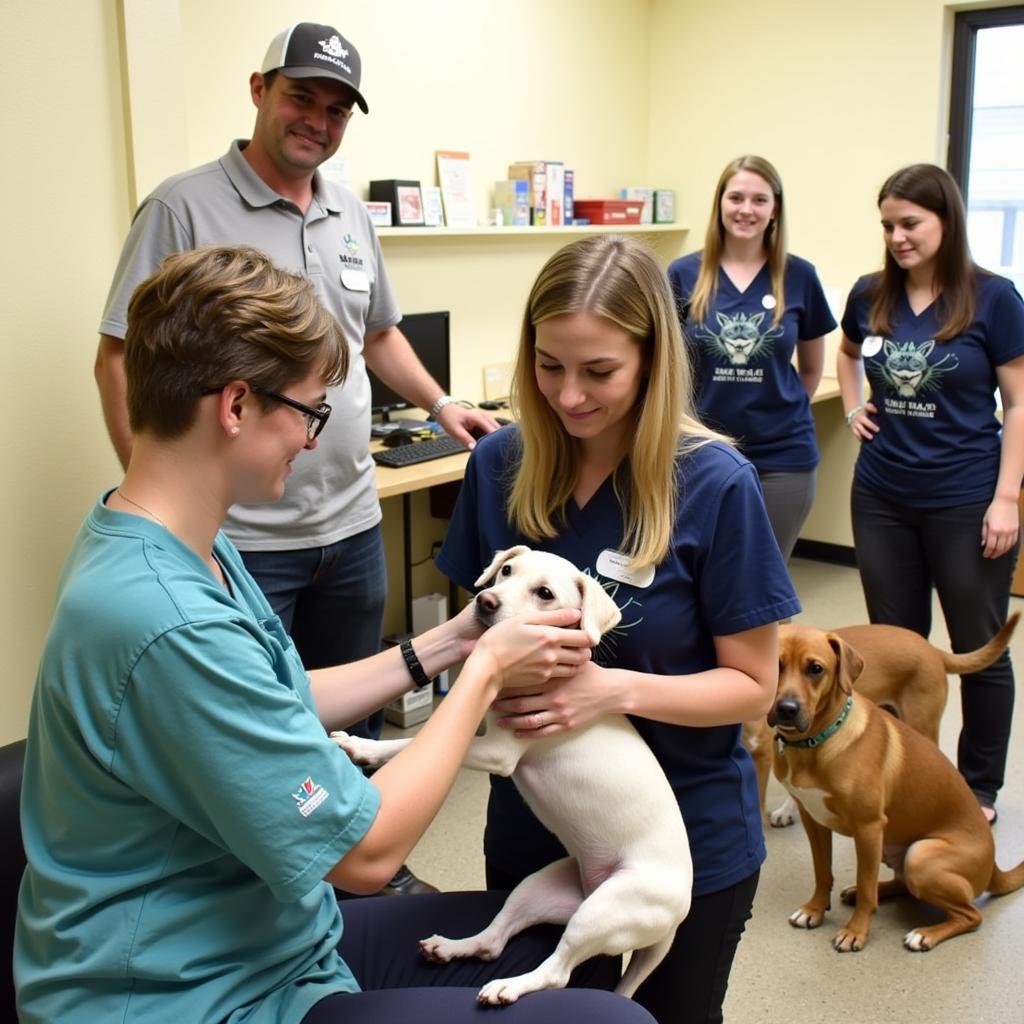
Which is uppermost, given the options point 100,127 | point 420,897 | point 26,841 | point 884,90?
point 884,90

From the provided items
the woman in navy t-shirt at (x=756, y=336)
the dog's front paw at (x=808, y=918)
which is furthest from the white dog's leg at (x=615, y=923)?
the woman in navy t-shirt at (x=756, y=336)

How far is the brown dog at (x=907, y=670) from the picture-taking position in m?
2.82

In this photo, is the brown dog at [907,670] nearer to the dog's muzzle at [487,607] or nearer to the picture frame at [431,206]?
the dog's muzzle at [487,607]

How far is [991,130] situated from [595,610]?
451cm

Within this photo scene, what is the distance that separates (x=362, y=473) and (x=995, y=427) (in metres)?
1.73

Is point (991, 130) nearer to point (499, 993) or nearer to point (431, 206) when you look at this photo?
point (431, 206)

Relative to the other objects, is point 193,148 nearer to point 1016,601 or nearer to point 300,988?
point 300,988

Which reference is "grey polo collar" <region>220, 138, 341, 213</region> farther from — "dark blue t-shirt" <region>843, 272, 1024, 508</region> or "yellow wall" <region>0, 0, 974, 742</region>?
"dark blue t-shirt" <region>843, 272, 1024, 508</region>

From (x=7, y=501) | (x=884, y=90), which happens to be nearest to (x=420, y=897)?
(x=7, y=501)

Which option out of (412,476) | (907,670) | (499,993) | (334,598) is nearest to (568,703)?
(499,993)

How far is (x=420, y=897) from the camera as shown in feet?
4.89

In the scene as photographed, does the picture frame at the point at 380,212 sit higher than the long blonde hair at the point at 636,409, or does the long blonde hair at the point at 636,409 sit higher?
the picture frame at the point at 380,212

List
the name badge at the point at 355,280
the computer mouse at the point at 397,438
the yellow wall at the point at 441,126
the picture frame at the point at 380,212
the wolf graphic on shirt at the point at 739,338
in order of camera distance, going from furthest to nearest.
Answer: the picture frame at the point at 380,212 < the computer mouse at the point at 397,438 < the wolf graphic on shirt at the point at 739,338 < the name badge at the point at 355,280 < the yellow wall at the point at 441,126

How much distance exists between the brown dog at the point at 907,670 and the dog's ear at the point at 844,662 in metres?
0.36
